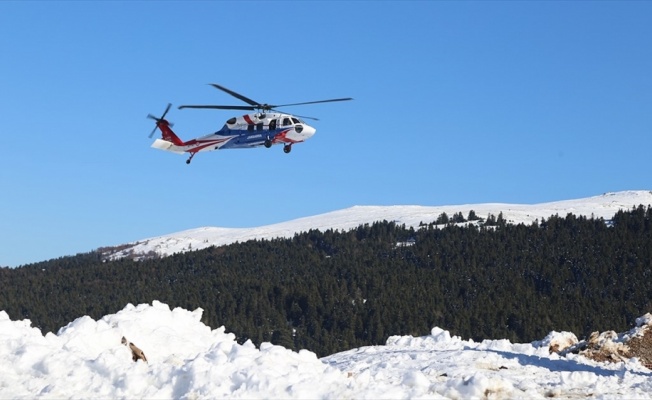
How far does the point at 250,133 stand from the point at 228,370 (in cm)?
3144

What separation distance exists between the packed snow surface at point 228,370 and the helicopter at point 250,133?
21.1m

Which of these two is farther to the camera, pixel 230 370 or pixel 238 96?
pixel 238 96

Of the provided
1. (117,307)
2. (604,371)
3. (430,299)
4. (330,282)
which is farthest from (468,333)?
(604,371)

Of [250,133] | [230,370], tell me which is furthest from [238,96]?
[230,370]

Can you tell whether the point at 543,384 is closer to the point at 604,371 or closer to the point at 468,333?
the point at 604,371

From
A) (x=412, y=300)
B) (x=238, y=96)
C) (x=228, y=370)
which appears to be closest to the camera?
(x=228, y=370)

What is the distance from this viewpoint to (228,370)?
1959 cm

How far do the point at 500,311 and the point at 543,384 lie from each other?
128 metres

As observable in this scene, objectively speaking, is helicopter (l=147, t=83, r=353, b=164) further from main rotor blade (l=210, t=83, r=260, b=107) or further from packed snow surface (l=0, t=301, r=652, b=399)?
packed snow surface (l=0, t=301, r=652, b=399)

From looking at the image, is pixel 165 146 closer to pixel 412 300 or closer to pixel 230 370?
pixel 230 370

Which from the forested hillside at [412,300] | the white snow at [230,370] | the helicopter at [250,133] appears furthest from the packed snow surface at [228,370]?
the forested hillside at [412,300]

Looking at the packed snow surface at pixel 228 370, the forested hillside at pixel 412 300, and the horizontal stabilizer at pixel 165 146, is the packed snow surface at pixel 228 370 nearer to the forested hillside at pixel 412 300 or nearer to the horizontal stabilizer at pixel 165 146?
the horizontal stabilizer at pixel 165 146

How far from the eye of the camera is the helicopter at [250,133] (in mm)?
48438

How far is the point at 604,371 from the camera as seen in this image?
26.1 metres
